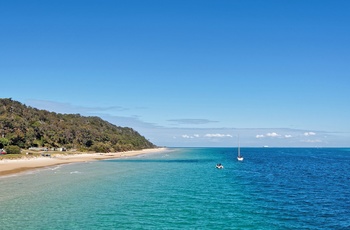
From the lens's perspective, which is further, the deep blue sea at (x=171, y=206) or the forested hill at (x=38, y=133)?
the forested hill at (x=38, y=133)

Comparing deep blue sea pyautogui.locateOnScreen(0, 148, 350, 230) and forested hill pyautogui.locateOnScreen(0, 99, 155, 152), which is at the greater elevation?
forested hill pyautogui.locateOnScreen(0, 99, 155, 152)

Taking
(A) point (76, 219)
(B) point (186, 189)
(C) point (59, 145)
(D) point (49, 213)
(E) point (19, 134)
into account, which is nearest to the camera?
(A) point (76, 219)

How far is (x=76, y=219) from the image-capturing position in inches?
1101

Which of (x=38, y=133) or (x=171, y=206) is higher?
(x=38, y=133)

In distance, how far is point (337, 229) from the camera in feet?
84.4

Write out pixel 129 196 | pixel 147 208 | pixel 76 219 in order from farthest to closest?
pixel 129 196
pixel 147 208
pixel 76 219

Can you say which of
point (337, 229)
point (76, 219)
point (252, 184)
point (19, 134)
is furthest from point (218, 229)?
point (19, 134)

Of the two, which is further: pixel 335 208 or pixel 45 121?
pixel 45 121

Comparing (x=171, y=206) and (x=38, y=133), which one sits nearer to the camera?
(x=171, y=206)

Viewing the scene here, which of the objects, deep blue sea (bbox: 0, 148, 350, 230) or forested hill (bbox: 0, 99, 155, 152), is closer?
deep blue sea (bbox: 0, 148, 350, 230)

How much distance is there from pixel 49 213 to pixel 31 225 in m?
4.25

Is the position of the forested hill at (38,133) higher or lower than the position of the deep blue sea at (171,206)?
higher

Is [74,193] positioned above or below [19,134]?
below

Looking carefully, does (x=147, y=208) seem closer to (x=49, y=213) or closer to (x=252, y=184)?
(x=49, y=213)
